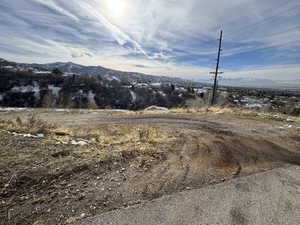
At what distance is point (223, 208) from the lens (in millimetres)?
2414

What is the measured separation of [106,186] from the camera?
2.94 metres

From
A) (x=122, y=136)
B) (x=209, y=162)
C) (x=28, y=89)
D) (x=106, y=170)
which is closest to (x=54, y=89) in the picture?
(x=28, y=89)

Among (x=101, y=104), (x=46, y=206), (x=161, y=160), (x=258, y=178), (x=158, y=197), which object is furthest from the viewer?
(x=101, y=104)

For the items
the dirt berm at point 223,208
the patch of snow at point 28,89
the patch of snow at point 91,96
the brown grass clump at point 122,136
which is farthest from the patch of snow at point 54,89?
the dirt berm at point 223,208

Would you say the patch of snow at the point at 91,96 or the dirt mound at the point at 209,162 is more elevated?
the dirt mound at the point at 209,162

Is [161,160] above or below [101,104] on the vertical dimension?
above

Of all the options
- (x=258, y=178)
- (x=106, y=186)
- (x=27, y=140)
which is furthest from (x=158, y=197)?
(x=27, y=140)

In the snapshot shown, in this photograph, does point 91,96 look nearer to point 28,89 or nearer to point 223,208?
point 28,89

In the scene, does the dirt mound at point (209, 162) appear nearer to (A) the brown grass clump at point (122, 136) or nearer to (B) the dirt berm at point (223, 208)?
(B) the dirt berm at point (223, 208)

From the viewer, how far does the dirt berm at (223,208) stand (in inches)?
85.8

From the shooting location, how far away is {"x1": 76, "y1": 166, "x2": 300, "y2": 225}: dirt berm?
218 centimetres

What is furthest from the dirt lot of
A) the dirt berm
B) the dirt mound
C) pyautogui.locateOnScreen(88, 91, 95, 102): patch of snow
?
pyautogui.locateOnScreen(88, 91, 95, 102): patch of snow

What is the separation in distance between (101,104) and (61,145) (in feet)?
112

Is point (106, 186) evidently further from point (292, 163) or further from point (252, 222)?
point (292, 163)
